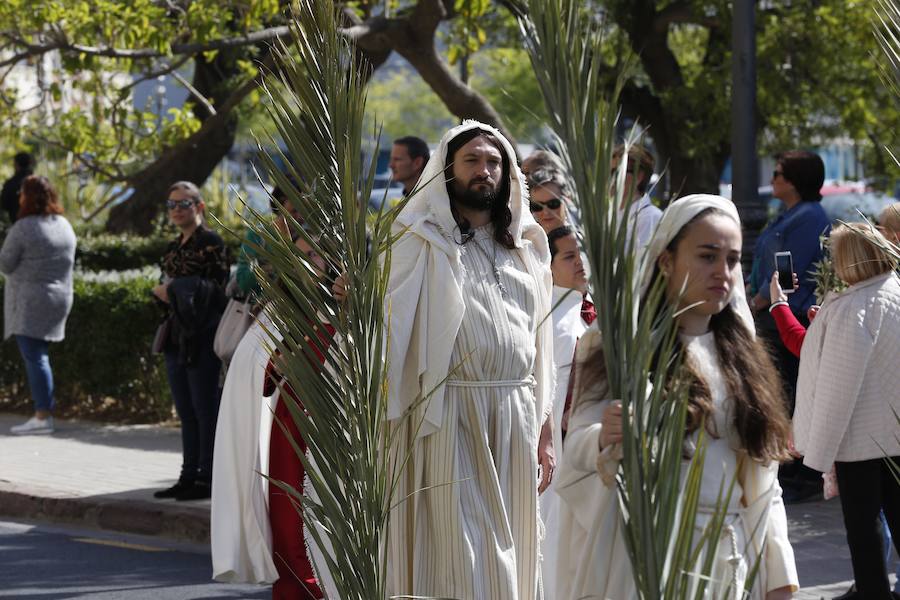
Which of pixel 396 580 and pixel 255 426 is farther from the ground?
pixel 255 426

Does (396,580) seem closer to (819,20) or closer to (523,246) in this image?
(523,246)

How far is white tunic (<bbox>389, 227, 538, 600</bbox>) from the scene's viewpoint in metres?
5.00

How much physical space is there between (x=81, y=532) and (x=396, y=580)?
421 cm

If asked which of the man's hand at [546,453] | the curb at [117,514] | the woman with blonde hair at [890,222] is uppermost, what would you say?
the woman with blonde hair at [890,222]

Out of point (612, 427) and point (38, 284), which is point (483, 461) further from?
point (38, 284)

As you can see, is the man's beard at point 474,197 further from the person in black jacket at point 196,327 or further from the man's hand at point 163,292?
the man's hand at point 163,292

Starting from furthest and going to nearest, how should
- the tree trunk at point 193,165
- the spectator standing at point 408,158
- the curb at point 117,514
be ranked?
the tree trunk at point 193,165 < the curb at point 117,514 < the spectator standing at point 408,158

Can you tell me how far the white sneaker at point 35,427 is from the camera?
38.9ft

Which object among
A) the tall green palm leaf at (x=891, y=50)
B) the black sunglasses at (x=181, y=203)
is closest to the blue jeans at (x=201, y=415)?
the black sunglasses at (x=181, y=203)

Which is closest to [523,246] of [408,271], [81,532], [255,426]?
[408,271]

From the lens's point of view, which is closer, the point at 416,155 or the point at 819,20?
the point at 416,155

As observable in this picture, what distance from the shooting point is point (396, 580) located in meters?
5.11

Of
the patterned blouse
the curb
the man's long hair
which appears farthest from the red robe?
the patterned blouse

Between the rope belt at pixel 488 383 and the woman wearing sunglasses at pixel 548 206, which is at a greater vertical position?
the woman wearing sunglasses at pixel 548 206
